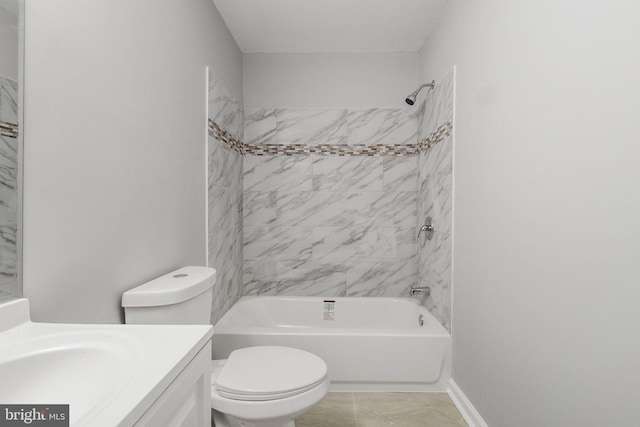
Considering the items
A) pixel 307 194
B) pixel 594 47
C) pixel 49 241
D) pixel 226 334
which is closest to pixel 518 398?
pixel 594 47

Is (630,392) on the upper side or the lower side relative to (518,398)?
upper

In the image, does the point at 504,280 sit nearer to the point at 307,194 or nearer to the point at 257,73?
the point at 307,194

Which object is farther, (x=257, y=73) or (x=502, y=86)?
(x=257, y=73)

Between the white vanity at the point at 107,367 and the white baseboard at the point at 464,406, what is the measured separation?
1.51 m

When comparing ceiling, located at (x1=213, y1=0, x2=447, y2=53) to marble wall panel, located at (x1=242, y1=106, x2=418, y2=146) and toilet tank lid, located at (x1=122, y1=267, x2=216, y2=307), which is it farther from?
toilet tank lid, located at (x1=122, y1=267, x2=216, y2=307)

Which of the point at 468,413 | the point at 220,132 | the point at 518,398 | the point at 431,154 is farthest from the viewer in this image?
the point at 431,154

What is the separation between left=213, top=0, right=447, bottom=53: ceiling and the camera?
231 cm

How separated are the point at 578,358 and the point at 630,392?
0.19 metres

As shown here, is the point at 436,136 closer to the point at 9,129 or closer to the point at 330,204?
the point at 330,204

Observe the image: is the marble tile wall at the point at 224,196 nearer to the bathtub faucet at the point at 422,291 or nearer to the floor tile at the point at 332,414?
the floor tile at the point at 332,414

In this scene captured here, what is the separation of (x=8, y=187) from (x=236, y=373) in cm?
107

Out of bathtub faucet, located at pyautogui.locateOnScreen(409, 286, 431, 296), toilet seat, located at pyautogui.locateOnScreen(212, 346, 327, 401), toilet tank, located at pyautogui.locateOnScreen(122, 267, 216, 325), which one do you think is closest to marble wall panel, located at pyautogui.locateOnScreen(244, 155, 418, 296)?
bathtub faucet, located at pyautogui.locateOnScreen(409, 286, 431, 296)

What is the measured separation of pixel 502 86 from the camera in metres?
1.58

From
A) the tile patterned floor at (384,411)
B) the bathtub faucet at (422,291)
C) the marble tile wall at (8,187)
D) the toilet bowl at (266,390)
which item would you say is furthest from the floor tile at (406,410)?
the marble tile wall at (8,187)
